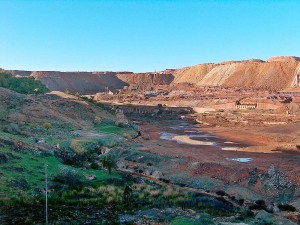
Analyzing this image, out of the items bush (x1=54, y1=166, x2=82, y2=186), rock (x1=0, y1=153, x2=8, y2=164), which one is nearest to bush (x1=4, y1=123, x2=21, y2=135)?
rock (x1=0, y1=153, x2=8, y2=164)

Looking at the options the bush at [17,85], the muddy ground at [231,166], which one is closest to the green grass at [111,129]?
the muddy ground at [231,166]

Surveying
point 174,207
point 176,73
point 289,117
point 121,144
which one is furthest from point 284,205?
point 176,73

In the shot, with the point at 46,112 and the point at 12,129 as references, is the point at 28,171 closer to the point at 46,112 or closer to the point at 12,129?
the point at 12,129

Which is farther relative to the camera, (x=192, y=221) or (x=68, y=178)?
(x=68, y=178)

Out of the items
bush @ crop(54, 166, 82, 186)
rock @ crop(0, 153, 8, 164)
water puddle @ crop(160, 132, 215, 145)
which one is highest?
rock @ crop(0, 153, 8, 164)

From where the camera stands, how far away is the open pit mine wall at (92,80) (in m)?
142

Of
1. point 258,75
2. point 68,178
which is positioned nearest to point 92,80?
point 258,75

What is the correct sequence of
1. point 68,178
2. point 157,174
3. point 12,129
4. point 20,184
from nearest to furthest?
point 20,184 → point 68,178 → point 157,174 → point 12,129

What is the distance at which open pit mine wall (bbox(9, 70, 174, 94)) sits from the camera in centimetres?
14225

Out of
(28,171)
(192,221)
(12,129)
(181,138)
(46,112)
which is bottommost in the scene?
(181,138)

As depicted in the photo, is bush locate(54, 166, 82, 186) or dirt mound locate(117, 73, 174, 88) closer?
bush locate(54, 166, 82, 186)

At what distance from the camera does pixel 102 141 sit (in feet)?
129

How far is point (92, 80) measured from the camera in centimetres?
16575

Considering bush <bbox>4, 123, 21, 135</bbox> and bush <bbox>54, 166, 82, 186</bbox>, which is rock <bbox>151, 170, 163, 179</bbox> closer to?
bush <bbox>54, 166, 82, 186</bbox>
